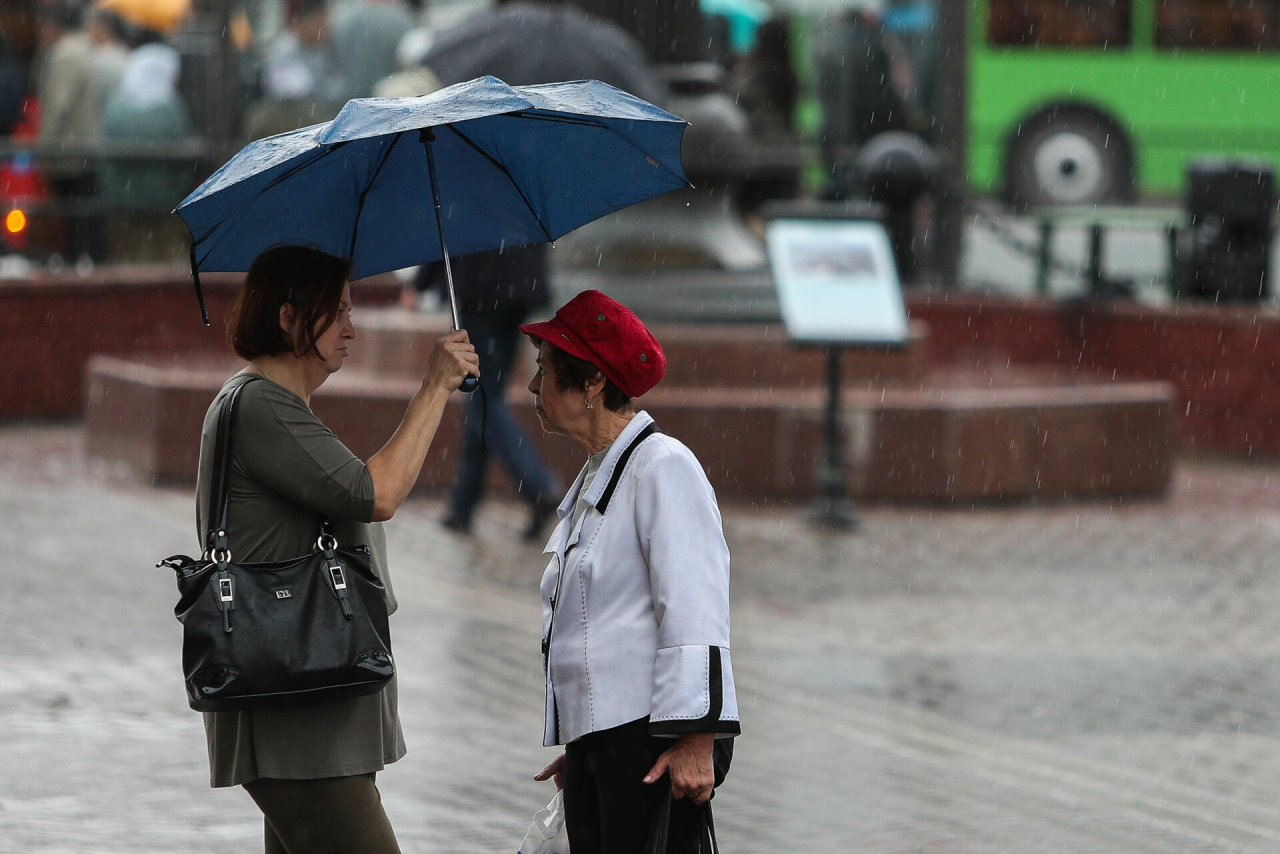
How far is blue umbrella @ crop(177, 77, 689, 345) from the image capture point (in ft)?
11.8

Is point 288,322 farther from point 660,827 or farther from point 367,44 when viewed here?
point 367,44

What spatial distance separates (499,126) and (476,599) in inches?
191

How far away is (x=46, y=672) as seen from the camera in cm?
Answer: 707

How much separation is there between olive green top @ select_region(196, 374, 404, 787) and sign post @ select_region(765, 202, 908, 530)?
22.8ft

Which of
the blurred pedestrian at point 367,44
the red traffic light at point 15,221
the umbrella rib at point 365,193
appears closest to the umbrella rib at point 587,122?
the umbrella rib at point 365,193

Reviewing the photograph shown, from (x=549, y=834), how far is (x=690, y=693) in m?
0.53

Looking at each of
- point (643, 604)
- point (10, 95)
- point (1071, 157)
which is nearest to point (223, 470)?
point (643, 604)

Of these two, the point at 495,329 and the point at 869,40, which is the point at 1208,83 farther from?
the point at 495,329

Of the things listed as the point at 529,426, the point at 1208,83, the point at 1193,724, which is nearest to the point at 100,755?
the point at 1193,724

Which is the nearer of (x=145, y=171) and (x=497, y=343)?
(x=497, y=343)

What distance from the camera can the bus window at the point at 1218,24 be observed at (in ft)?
77.6

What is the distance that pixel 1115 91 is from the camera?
24359 millimetres

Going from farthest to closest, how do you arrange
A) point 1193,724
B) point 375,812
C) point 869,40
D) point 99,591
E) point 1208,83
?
point 1208,83
point 869,40
point 99,591
point 1193,724
point 375,812

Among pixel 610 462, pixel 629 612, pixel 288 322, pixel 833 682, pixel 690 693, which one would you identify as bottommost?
pixel 833 682
